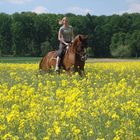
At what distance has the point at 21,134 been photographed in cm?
653

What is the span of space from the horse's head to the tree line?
214ft

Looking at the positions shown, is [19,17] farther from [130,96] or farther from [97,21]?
[130,96]

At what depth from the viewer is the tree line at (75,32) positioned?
295 feet

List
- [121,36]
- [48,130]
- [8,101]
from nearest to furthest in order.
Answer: [48,130], [8,101], [121,36]

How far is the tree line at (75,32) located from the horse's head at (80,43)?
6528 cm

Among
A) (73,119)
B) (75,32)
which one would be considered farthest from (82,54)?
(75,32)

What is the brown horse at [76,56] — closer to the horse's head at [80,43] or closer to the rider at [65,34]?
the horse's head at [80,43]

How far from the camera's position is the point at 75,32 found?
89.8 meters

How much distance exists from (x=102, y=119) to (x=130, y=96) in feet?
7.53

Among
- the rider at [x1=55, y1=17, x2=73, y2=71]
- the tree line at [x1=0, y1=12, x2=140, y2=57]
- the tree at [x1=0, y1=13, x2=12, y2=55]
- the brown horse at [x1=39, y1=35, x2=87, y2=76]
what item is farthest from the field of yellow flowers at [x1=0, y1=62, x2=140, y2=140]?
the tree at [x1=0, y1=13, x2=12, y2=55]

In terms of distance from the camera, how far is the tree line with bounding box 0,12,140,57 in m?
90.0

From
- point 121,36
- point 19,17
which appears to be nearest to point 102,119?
point 121,36

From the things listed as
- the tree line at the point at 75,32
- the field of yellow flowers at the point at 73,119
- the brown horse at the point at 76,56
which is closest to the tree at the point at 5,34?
the tree line at the point at 75,32

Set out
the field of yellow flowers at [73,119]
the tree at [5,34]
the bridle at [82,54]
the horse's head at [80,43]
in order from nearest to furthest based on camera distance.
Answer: the field of yellow flowers at [73,119], the bridle at [82,54], the horse's head at [80,43], the tree at [5,34]
